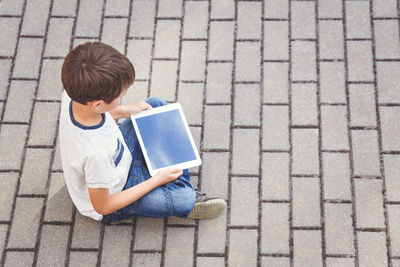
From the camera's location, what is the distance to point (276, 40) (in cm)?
444

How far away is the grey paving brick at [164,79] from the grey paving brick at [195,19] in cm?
31

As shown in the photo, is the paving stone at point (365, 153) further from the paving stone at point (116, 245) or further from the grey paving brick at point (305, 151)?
the paving stone at point (116, 245)

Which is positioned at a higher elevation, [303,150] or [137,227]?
[303,150]

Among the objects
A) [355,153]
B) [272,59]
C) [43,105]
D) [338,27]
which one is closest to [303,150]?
[355,153]

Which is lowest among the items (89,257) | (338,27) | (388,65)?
(89,257)

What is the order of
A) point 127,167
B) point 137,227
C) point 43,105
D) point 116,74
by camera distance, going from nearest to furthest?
point 116,74
point 127,167
point 137,227
point 43,105

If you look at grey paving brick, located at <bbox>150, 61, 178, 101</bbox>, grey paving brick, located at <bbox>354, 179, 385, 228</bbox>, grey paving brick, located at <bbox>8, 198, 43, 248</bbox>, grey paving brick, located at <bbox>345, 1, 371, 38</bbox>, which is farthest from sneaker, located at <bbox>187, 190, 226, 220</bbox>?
grey paving brick, located at <bbox>345, 1, 371, 38</bbox>

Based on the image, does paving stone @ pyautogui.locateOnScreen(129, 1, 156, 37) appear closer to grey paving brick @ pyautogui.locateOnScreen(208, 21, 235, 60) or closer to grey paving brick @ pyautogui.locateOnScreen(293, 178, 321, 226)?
grey paving brick @ pyautogui.locateOnScreen(208, 21, 235, 60)

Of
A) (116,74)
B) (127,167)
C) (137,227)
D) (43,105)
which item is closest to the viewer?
(116,74)

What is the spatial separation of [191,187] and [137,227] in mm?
504

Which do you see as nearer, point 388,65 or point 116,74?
point 116,74

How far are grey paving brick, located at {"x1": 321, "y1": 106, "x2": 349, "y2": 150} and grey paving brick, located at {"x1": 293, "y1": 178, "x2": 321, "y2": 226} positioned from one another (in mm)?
324

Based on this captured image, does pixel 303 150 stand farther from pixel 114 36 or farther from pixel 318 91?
pixel 114 36

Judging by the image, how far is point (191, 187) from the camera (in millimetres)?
3754
